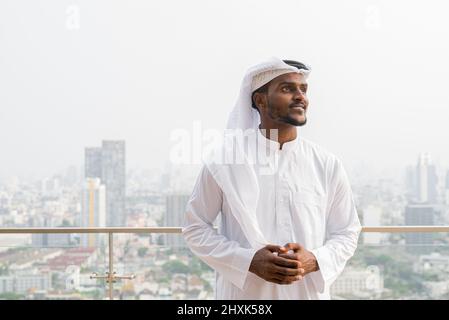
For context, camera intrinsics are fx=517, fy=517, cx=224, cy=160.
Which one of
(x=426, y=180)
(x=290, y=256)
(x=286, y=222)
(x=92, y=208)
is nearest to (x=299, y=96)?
(x=286, y=222)

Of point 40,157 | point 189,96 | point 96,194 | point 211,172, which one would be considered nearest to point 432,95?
point 189,96

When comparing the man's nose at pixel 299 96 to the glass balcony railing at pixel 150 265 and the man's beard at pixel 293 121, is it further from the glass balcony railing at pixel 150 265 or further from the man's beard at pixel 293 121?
the glass balcony railing at pixel 150 265

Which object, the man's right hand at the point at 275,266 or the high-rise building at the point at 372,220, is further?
the high-rise building at the point at 372,220

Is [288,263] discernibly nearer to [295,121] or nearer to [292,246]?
[292,246]

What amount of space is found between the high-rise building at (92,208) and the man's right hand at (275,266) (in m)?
1.19

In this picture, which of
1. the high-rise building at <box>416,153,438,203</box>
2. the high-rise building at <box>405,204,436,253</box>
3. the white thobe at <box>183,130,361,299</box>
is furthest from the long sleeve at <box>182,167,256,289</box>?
the high-rise building at <box>416,153,438,203</box>

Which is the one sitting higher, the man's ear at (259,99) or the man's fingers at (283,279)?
the man's ear at (259,99)

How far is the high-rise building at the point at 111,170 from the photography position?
2.98 metres

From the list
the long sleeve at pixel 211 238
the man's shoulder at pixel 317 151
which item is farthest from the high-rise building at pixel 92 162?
the man's shoulder at pixel 317 151

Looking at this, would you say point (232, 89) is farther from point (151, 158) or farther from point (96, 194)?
point (96, 194)

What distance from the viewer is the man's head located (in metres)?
1.64

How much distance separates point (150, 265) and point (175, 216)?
288 mm

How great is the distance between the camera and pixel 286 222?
1.65 m
